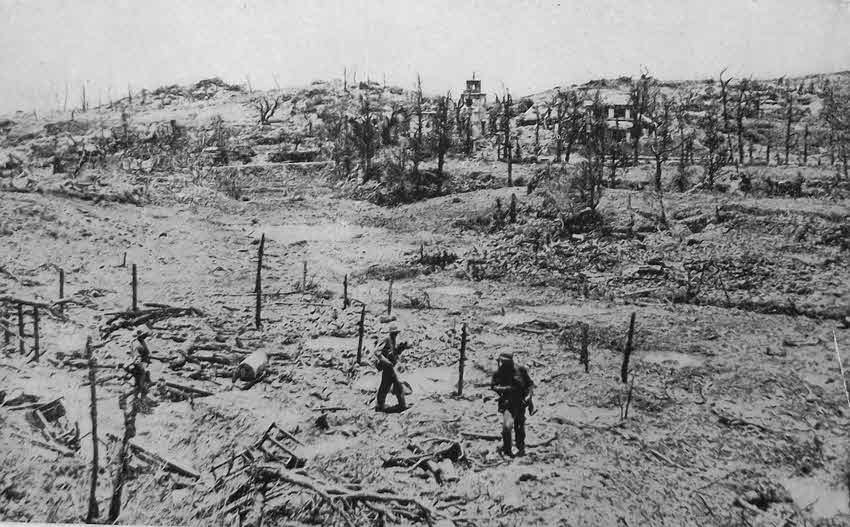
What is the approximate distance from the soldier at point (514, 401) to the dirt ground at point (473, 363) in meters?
0.19

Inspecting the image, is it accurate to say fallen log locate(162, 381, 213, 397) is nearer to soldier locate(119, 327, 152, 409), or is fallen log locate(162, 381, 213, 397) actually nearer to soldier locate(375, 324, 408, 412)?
soldier locate(119, 327, 152, 409)

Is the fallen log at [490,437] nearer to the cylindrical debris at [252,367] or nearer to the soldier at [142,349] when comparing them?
the cylindrical debris at [252,367]

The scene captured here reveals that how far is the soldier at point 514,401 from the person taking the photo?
4.02m

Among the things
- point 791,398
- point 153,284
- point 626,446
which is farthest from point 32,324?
point 791,398

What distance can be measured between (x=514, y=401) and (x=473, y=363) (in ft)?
3.16

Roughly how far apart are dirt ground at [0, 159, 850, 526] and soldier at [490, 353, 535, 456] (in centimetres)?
19

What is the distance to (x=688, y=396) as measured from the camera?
14.5ft

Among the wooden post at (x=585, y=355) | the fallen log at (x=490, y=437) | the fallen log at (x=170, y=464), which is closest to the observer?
the fallen log at (x=490, y=437)

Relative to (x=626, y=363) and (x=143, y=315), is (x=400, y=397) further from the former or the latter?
(x=143, y=315)

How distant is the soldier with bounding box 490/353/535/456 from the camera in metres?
4.02

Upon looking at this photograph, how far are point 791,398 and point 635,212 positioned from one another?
4.87 metres

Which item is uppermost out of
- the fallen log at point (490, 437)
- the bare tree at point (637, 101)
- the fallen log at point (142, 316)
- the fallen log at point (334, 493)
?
the bare tree at point (637, 101)

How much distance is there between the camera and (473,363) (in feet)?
Answer: 16.4

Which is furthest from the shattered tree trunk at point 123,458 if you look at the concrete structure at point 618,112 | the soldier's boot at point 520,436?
the concrete structure at point 618,112
